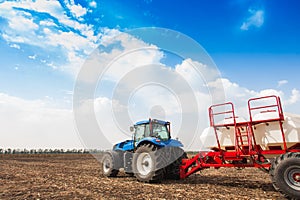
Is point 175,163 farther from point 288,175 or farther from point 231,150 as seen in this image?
point 288,175

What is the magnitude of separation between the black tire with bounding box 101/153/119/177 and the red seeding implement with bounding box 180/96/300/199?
15.5ft

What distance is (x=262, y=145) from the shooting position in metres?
8.16

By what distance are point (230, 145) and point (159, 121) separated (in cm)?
406

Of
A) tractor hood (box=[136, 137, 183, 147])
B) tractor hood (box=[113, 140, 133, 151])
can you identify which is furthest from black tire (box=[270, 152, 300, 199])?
tractor hood (box=[113, 140, 133, 151])

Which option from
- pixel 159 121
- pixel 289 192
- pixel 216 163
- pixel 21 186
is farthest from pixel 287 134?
pixel 21 186

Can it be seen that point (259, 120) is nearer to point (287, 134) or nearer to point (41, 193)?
point (287, 134)

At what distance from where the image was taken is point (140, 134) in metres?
12.1

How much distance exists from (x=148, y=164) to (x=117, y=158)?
250 centimetres

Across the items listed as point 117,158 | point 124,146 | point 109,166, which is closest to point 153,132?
point 124,146

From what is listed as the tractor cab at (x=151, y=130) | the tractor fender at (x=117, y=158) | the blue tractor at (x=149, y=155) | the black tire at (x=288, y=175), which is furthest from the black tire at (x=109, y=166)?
the black tire at (x=288, y=175)

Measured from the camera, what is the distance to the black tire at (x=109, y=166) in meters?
12.5

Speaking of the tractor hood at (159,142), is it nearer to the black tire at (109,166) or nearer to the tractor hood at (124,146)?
the tractor hood at (124,146)

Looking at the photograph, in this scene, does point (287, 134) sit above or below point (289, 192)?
above

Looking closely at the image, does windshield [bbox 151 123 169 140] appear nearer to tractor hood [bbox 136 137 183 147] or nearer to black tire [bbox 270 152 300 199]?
tractor hood [bbox 136 137 183 147]
